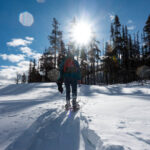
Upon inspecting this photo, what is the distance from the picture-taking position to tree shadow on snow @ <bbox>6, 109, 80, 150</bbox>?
5.38 ft

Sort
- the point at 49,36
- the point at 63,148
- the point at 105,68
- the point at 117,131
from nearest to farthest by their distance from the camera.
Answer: the point at 63,148 < the point at 117,131 < the point at 49,36 < the point at 105,68

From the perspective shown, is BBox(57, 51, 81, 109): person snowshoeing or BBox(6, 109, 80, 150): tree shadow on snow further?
BBox(57, 51, 81, 109): person snowshoeing

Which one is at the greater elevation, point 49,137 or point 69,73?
point 69,73

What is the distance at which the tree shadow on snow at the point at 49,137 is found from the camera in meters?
1.64

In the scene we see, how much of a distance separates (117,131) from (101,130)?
26 cm

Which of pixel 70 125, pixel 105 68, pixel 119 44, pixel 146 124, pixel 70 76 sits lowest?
pixel 70 125

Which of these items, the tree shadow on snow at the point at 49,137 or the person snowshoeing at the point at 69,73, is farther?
the person snowshoeing at the point at 69,73

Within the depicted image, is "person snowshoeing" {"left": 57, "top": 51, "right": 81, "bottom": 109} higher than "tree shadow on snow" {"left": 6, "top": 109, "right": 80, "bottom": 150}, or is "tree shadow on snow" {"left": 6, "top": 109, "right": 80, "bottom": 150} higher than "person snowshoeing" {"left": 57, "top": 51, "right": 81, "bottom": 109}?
"person snowshoeing" {"left": 57, "top": 51, "right": 81, "bottom": 109}

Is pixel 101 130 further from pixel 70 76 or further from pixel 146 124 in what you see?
pixel 70 76

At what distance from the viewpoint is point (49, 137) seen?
6.27ft

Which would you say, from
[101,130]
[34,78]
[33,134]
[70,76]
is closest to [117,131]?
[101,130]

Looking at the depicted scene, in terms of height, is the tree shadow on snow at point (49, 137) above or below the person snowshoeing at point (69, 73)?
below

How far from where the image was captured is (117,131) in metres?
1.86

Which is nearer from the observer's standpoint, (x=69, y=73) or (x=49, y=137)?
(x=49, y=137)
